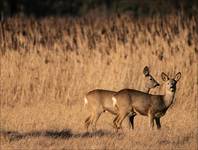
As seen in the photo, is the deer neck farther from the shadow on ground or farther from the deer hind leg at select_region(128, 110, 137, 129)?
the shadow on ground

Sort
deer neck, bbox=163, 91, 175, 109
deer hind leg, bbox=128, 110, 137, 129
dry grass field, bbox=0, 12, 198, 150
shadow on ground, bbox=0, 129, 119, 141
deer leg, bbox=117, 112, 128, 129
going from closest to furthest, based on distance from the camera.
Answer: shadow on ground, bbox=0, 129, 119, 141
deer leg, bbox=117, 112, 128, 129
deer hind leg, bbox=128, 110, 137, 129
deer neck, bbox=163, 91, 175, 109
dry grass field, bbox=0, 12, 198, 150

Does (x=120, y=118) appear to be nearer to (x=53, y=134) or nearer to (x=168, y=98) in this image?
(x=168, y=98)

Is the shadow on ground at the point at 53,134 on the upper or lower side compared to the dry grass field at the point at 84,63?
lower

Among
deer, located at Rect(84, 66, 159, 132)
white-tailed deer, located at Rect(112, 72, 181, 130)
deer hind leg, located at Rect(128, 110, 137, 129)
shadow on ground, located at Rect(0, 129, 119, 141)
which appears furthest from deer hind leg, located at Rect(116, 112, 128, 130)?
shadow on ground, located at Rect(0, 129, 119, 141)

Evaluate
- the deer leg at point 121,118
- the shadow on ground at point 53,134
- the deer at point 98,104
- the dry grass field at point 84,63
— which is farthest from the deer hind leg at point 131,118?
the shadow on ground at point 53,134

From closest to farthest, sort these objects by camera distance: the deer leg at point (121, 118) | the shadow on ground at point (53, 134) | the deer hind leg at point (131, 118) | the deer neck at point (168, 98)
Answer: the shadow on ground at point (53, 134) < the deer leg at point (121, 118) < the deer hind leg at point (131, 118) < the deer neck at point (168, 98)

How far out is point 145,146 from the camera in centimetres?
1041

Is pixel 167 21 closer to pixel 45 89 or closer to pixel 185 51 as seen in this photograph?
pixel 185 51

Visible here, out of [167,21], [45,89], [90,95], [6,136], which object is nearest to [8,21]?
[45,89]

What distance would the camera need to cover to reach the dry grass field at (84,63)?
14.1 metres

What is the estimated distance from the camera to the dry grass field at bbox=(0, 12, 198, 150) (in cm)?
1412

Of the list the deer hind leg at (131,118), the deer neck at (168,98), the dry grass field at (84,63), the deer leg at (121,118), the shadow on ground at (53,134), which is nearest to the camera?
the shadow on ground at (53,134)

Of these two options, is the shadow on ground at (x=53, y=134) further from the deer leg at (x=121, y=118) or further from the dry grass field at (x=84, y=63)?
the dry grass field at (x=84, y=63)

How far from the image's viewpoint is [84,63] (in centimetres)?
1552
